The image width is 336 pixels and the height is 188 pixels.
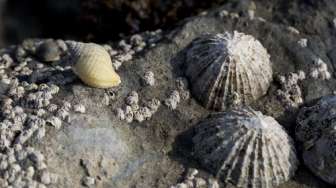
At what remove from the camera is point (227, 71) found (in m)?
3.47

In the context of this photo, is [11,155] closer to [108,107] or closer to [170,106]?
[108,107]

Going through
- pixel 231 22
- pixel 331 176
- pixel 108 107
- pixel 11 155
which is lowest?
pixel 11 155

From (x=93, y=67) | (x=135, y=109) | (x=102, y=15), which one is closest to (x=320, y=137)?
(x=135, y=109)

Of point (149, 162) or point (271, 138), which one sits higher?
point (271, 138)

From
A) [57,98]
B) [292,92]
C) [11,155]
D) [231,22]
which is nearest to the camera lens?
[11,155]

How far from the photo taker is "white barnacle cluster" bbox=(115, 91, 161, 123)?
135 inches

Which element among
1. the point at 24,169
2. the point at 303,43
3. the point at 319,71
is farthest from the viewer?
the point at 303,43

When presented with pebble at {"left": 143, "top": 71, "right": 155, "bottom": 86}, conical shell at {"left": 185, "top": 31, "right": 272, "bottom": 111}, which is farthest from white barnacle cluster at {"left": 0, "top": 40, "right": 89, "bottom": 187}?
conical shell at {"left": 185, "top": 31, "right": 272, "bottom": 111}

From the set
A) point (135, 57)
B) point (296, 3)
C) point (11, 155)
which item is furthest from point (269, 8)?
point (11, 155)

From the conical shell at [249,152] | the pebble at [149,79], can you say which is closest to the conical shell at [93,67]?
the pebble at [149,79]

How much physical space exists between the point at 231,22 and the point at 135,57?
0.72 metres

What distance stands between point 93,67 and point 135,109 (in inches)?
14.1

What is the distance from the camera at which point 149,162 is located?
10.9 feet

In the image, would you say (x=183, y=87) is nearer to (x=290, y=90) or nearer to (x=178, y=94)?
(x=178, y=94)
